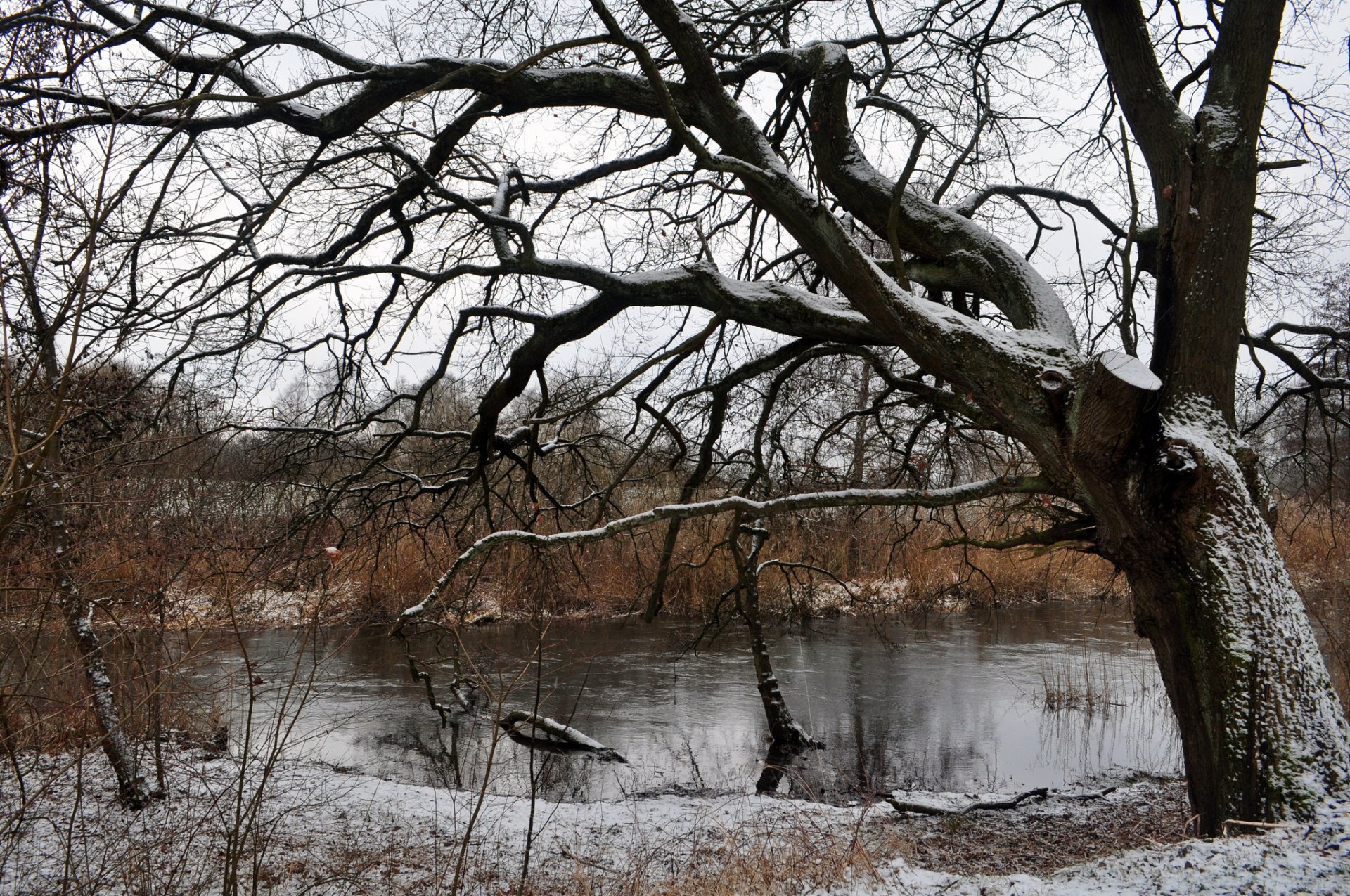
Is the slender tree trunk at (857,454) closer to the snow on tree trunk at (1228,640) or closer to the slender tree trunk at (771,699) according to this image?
the slender tree trunk at (771,699)

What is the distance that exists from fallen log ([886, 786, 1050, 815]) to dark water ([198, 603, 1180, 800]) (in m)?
0.71

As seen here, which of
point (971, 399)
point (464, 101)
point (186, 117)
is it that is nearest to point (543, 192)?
point (464, 101)

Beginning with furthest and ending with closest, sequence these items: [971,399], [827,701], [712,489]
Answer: [712,489] → [827,701] → [971,399]

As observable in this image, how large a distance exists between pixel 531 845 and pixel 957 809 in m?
4.02

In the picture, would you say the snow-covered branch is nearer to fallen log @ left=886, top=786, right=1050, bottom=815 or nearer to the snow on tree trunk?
the snow on tree trunk

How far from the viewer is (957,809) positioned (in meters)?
7.22

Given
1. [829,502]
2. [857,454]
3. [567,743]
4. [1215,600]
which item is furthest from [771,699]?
[1215,600]

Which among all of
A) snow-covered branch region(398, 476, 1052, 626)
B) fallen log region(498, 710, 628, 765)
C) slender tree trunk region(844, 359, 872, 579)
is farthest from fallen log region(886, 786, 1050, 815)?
slender tree trunk region(844, 359, 872, 579)

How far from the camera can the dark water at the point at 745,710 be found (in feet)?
28.5

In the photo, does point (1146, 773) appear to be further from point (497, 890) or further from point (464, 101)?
point (464, 101)

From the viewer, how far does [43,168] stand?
101 inches

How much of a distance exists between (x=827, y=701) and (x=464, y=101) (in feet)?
27.5

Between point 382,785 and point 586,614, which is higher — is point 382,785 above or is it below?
below

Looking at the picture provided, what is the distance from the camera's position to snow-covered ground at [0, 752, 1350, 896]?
3332 mm
